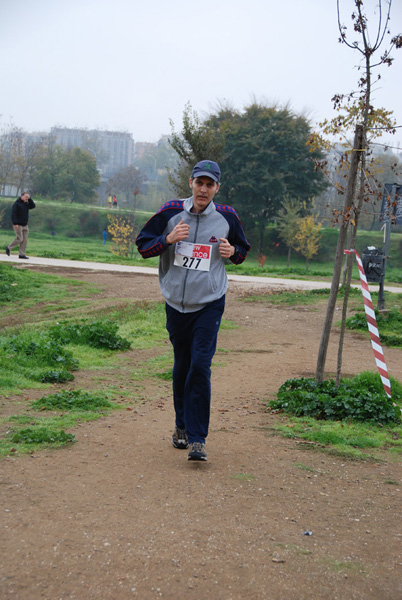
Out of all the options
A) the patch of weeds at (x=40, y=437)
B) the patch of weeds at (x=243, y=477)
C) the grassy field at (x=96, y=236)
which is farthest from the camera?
the grassy field at (x=96, y=236)

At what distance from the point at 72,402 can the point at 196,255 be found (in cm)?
230

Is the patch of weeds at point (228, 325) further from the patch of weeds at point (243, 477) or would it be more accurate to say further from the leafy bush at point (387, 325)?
the patch of weeds at point (243, 477)

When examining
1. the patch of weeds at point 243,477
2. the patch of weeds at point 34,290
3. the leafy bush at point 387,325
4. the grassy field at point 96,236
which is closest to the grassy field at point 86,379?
the patch of weeds at point 34,290

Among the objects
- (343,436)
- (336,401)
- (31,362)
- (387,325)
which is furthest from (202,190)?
(387,325)

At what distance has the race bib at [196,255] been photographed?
504cm

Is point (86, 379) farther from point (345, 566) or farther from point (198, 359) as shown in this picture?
point (345, 566)

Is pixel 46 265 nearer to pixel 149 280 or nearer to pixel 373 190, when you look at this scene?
pixel 149 280

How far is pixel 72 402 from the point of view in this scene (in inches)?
259

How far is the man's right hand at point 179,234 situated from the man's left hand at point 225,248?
0.25 metres

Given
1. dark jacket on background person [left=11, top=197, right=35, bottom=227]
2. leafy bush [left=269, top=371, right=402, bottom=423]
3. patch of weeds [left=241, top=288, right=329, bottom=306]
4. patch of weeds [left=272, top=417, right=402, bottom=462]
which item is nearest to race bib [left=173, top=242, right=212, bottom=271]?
patch of weeds [left=272, top=417, right=402, bottom=462]

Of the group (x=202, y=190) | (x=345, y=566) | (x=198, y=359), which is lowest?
(x=345, y=566)

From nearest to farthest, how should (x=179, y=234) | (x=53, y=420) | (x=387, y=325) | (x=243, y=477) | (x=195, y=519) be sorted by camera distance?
(x=195, y=519) → (x=243, y=477) → (x=179, y=234) → (x=53, y=420) → (x=387, y=325)

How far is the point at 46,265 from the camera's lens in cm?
2198

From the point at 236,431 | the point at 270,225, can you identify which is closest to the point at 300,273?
the point at 236,431
